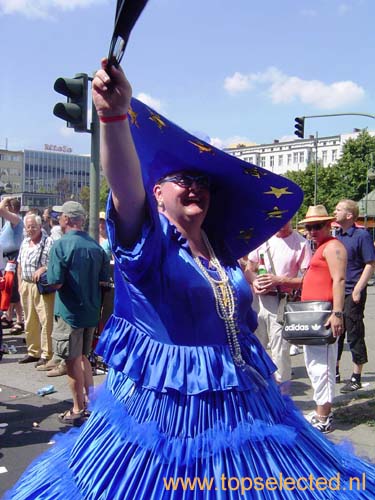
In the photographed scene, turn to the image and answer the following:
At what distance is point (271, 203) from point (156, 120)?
28.0 inches

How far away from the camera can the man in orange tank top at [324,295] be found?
466cm

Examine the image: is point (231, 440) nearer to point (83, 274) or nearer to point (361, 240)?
point (83, 274)

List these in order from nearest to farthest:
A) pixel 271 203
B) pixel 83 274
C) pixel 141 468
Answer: pixel 141 468 < pixel 271 203 < pixel 83 274

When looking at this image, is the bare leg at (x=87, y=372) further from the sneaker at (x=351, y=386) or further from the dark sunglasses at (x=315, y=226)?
the sneaker at (x=351, y=386)

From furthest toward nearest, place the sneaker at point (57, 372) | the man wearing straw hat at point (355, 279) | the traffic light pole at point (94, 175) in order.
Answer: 1. the sneaker at point (57, 372)
2. the traffic light pole at point (94, 175)
3. the man wearing straw hat at point (355, 279)

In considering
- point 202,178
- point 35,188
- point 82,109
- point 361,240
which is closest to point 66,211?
point 82,109

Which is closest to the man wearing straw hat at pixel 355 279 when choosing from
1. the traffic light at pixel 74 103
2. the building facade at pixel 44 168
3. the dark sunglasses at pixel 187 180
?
the traffic light at pixel 74 103

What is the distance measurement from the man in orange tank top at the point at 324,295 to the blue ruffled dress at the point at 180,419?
8.49ft

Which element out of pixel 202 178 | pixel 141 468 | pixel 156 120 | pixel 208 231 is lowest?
pixel 141 468

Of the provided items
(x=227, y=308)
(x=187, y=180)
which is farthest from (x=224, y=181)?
(x=227, y=308)

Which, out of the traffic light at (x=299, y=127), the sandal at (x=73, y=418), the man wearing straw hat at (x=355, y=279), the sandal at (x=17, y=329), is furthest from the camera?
the traffic light at (x=299, y=127)

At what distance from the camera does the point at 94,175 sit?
6562 millimetres

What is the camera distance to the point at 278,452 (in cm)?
186

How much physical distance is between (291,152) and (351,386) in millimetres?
98962
